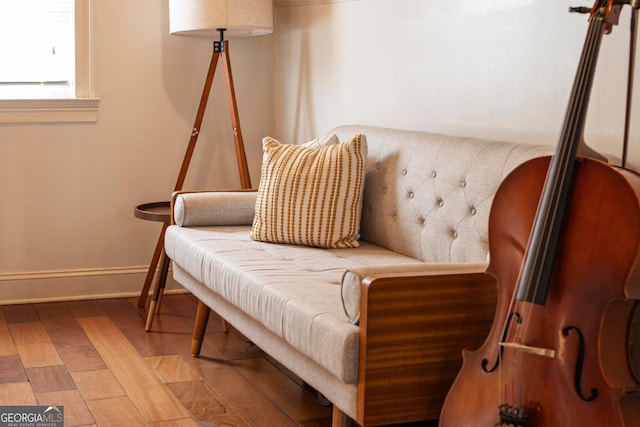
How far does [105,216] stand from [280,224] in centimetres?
144

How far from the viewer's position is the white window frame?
4.16 metres

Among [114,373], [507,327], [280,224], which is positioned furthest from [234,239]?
[507,327]

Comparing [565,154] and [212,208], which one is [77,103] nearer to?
[212,208]

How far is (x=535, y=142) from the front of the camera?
9.28ft

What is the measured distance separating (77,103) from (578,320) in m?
3.06

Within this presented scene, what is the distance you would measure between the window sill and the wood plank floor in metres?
0.88

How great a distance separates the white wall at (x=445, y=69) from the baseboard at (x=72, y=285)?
1.06m

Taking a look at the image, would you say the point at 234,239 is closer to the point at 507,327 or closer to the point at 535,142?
the point at 535,142

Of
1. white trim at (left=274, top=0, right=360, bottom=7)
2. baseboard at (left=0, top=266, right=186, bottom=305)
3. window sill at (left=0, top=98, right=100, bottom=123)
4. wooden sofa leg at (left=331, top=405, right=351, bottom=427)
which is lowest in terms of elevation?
baseboard at (left=0, top=266, right=186, bottom=305)

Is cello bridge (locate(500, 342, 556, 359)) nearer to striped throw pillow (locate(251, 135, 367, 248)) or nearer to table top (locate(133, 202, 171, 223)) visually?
striped throw pillow (locate(251, 135, 367, 248))

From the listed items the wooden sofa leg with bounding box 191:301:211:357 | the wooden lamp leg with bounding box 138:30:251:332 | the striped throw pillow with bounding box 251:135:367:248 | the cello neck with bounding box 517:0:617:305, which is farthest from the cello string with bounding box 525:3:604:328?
the wooden lamp leg with bounding box 138:30:251:332

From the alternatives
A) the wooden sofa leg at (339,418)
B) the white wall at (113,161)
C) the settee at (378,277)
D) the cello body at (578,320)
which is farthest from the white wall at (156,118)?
the cello body at (578,320)

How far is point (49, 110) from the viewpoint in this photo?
423 centimetres

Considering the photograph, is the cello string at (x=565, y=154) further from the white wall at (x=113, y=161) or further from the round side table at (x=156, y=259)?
the white wall at (x=113, y=161)
